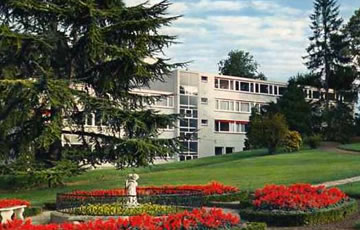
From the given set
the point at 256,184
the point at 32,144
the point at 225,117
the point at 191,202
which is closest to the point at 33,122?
the point at 32,144

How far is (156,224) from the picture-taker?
33.4 ft

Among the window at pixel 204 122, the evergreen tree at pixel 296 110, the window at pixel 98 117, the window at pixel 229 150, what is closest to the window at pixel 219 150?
the window at pixel 229 150

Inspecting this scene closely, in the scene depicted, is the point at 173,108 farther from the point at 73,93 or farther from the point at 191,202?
the point at 191,202

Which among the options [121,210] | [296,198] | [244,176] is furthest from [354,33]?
[121,210]

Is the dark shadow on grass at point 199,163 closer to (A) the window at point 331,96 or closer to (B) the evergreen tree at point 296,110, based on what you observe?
(B) the evergreen tree at point 296,110

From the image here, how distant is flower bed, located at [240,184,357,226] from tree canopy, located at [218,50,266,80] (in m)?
79.6

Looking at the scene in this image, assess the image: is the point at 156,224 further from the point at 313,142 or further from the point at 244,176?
the point at 313,142

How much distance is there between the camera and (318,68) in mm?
65812

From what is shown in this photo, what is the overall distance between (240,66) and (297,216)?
83.4 metres

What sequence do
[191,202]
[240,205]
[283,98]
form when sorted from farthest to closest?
[283,98] < [240,205] < [191,202]

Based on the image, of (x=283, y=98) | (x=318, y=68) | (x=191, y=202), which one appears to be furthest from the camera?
(x=318, y=68)

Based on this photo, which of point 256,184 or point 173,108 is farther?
point 173,108

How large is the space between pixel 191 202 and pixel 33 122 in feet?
38.7

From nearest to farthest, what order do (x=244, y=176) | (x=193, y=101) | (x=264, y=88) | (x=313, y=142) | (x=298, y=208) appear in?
(x=298, y=208) < (x=244, y=176) < (x=313, y=142) < (x=193, y=101) < (x=264, y=88)
